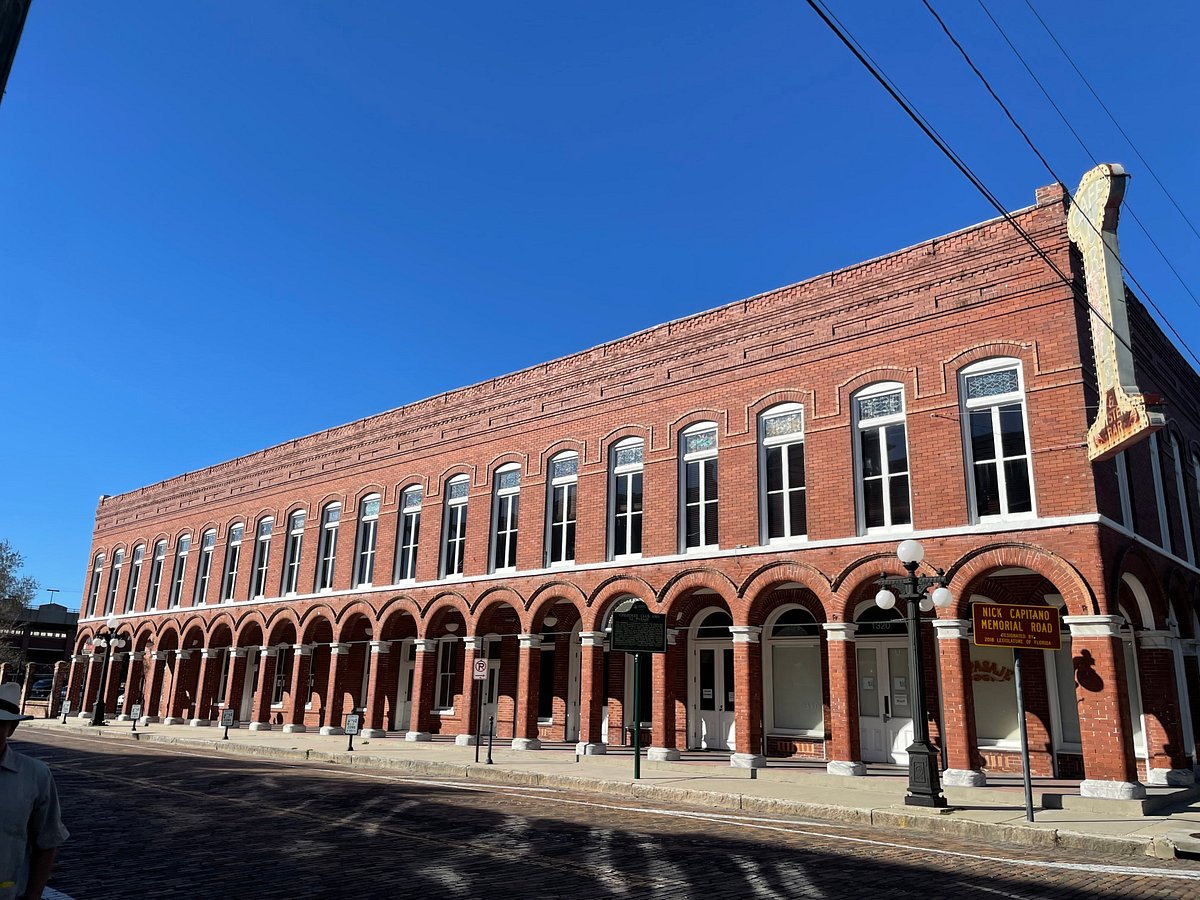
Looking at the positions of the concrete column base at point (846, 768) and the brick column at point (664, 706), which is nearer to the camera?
the concrete column base at point (846, 768)

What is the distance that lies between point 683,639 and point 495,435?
332 inches

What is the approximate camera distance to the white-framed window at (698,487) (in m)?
20.3

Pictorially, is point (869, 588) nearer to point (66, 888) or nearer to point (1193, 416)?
point (1193, 416)

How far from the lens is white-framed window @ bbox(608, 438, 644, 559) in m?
21.7

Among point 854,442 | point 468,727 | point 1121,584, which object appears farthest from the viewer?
point 468,727

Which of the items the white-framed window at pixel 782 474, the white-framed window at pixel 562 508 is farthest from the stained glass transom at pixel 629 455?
the white-framed window at pixel 782 474

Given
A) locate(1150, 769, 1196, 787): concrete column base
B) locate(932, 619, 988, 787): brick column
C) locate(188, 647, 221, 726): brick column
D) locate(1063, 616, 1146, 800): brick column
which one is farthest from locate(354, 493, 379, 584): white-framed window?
locate(1150, 769, 1196, 787): concrete column base

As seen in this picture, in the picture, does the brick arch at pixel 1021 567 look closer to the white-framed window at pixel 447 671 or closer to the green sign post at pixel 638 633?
the green sign post at pixel 638 633

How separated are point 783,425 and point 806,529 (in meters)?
2.43

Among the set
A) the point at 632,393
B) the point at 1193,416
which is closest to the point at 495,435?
the point at 632,393

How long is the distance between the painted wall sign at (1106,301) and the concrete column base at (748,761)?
858 cm

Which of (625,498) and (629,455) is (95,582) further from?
(629,455)

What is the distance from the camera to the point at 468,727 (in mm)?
25141

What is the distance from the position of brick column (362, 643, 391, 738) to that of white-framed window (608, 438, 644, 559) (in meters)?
9.53
